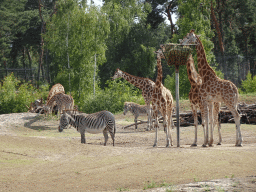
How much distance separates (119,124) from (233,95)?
30.7 feet

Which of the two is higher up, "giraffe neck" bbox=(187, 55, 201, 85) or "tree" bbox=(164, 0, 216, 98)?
"tree" bbox=(164, 0, 216, 98)

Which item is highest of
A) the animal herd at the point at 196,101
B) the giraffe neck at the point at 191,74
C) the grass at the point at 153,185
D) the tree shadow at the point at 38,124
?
the giraffe neck at the point at 191,74

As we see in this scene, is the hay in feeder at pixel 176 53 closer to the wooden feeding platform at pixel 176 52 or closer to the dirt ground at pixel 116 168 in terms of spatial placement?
the wooden feeding platform at pixel 176 52

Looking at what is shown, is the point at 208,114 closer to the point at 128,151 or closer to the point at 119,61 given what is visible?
the point at 128,151

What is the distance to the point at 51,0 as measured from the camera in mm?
46656

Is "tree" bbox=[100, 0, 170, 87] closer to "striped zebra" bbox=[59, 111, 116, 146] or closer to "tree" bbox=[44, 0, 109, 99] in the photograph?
"tree" bbox=[44, 0, 109, 99]

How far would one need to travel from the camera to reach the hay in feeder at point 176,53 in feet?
35.9

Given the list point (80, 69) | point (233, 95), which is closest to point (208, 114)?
point (233, 95)

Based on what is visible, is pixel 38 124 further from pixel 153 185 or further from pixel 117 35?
pixel 117 35

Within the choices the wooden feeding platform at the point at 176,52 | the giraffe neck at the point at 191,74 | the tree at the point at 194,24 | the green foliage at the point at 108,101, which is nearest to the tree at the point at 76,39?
the green foliage at the point at 108,101

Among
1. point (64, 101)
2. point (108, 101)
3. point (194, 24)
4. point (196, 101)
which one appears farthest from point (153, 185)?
point (194, 24)

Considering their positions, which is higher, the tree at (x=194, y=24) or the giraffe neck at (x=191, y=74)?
the tree at (x=194, y=24)

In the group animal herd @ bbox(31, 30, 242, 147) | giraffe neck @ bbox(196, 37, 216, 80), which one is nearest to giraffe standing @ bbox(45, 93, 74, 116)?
animal herd @ bbox(31, 30, 242, 147)

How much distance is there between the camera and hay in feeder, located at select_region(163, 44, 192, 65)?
10.9m
